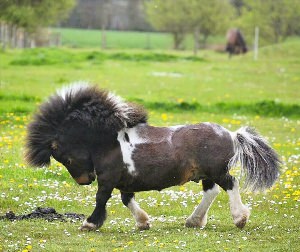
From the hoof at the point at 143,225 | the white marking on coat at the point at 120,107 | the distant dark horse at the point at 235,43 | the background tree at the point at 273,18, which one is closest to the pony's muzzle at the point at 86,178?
the white marking on coat at the point at 120,107

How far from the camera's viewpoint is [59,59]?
45188 millimetres

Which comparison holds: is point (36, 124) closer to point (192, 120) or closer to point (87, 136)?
point (87, 136)

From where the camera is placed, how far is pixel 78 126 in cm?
1055

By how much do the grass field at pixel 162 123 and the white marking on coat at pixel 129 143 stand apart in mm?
918

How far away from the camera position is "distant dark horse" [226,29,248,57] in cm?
6337

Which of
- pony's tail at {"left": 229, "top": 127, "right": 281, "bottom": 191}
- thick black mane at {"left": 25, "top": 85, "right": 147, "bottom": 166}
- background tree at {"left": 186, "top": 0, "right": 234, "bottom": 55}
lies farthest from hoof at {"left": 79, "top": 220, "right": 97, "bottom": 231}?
background tree at {"left": 186, "top": 0, "right": 234, "bottom": 55}

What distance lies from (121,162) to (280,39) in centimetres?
6557

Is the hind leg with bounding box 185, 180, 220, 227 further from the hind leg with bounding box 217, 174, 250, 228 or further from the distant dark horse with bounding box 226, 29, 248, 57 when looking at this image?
the distant dark horse with bounding box 226, 29, 248, 57

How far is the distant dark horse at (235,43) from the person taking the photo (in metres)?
63.4

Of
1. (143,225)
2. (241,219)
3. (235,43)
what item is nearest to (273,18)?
(235,43)

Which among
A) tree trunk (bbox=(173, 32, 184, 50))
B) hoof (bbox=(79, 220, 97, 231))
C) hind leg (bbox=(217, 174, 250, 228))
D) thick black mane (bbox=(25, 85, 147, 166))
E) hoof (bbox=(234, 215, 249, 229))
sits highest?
thick black mane (bbox=(25, 85, 147, 166))

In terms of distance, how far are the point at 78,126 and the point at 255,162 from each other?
2.57m

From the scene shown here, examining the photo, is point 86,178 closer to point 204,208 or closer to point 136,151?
point 136,151

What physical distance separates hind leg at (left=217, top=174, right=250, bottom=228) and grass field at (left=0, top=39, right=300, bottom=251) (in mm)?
148
